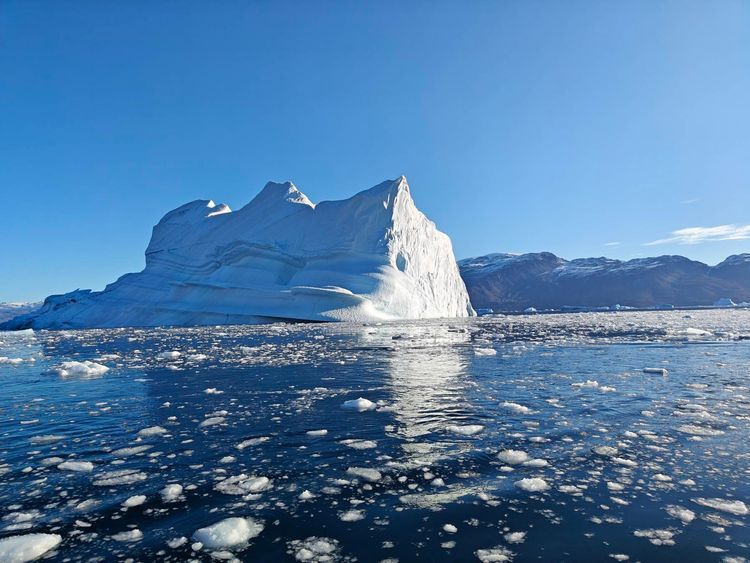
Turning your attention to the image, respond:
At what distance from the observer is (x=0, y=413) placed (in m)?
6.81

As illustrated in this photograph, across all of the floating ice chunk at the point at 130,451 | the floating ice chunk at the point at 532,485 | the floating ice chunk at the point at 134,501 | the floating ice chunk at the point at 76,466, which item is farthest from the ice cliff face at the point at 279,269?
the floating ice chunk at the point at 532,485

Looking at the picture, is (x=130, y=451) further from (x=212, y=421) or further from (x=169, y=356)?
(x=169, y=356)

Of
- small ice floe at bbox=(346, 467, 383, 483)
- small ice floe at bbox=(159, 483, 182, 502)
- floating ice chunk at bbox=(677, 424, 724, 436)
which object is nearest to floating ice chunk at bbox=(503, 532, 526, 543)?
small ice floe at bbox=(346, 467, 383, 483)

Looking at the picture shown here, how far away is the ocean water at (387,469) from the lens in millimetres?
2887

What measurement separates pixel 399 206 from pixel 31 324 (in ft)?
132

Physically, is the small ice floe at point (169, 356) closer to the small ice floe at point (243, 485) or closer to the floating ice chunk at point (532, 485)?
the small ice floe at point (243, 485)

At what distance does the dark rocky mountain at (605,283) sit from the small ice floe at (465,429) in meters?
114

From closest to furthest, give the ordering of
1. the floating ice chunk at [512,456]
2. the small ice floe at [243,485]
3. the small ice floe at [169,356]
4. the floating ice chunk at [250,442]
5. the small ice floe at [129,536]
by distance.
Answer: the small ice floe at [129,536]
the small ice floe at [243,485]
the floating ice chunk at [512,456]
the floating ice chunk at [250,442]
the small ice floe at [169,356]

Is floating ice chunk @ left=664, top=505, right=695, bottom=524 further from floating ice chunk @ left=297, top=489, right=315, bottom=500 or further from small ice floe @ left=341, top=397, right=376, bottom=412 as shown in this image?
small ice floe @ left=341, top=397, right=376, bottom=412

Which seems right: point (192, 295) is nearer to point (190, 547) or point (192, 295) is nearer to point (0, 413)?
point (0, 413)

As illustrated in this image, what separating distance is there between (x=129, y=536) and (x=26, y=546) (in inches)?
22.9

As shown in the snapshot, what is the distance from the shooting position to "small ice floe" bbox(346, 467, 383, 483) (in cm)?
394

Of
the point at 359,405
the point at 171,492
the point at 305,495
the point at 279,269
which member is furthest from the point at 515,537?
the point at 279,269

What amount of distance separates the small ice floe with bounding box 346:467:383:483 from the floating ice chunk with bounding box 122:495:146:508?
5.57 ft
